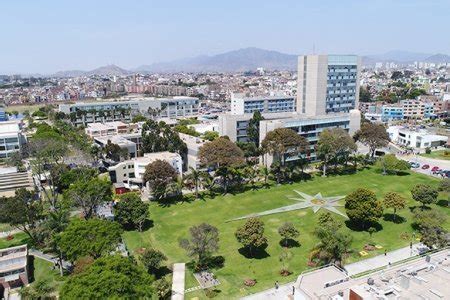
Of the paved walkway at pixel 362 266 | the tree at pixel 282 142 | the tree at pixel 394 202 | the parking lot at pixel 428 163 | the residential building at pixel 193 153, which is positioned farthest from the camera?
the parking lot at pixel 428 163

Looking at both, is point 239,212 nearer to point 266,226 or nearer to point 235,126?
point 266,226

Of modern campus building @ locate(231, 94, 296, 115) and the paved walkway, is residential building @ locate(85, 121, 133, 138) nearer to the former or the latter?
modern campus building @ locate(231, 94, 296, 115)

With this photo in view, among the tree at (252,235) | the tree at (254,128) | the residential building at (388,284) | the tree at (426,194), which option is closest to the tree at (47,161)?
the tree at (252,235)

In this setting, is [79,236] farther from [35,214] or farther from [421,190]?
[421,190]

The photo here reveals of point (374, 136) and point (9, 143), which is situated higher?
point (374, 136)

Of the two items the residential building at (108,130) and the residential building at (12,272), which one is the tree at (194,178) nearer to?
the residential building at (12,272)

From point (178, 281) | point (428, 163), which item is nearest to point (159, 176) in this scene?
point (178, 281)
